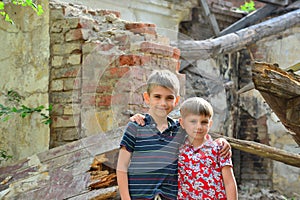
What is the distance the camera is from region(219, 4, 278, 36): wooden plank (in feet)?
25.6

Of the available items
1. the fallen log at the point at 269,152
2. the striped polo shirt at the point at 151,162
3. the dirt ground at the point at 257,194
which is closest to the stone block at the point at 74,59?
the fallen log at the point at 269,152

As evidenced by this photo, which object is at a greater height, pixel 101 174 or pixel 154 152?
pixel 154 152

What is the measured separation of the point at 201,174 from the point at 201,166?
0.04 meters

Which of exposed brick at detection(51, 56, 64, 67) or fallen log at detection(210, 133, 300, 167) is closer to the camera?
fallen log at detection(210, 133, 300, 167)

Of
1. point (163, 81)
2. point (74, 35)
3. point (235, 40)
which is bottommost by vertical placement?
point (163, 81)

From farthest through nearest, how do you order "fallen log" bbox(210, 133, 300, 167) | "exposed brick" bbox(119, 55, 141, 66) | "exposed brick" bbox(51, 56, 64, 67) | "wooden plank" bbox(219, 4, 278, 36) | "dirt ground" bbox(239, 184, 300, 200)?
1. "wooden plank" bbox(219, 4, 278, 36)
2. "dirt ground" bbox(239, 184, 300, 200)
3. "exposed brick" bbox(51, 56, 64, 67)
4. "exposed brick" bbox(119, 55, 141, 66)
5. "fallen log" bbox(210, 133, 300, 167)

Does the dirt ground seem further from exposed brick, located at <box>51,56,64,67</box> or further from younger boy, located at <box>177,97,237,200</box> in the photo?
younger boy, located at <box>177,97,237,200</box>

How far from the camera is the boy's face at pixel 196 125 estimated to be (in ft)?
7.45

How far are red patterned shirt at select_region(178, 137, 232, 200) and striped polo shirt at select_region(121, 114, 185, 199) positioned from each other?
0.13 ft

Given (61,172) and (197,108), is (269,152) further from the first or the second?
(61,172)

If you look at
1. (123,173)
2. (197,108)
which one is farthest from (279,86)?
(123,173)

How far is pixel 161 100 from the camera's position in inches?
91.4

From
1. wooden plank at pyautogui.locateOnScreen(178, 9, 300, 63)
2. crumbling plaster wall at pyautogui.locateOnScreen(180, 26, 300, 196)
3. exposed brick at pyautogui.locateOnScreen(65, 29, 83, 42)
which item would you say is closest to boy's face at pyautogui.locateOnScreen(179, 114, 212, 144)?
exposed brick at pyautogui.locateOnScreen(65, 29, 83, 42)

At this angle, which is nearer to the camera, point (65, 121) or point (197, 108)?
point (197, 108)
